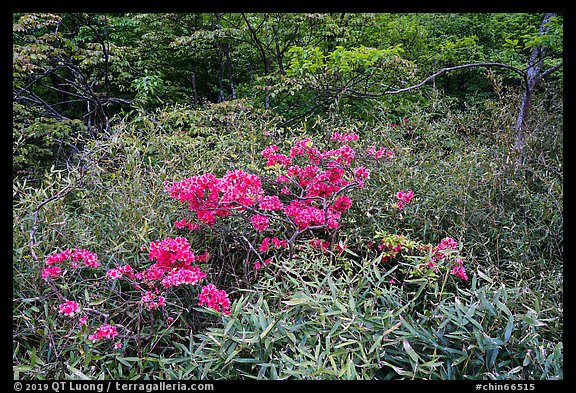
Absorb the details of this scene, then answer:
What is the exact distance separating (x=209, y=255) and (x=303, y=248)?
509 millimetres

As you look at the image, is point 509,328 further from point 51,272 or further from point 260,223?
point 51,272

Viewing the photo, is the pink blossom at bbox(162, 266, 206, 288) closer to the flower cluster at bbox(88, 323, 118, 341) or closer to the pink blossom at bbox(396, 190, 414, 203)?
the flower cluster at bbox(88, 323, 118, 341)

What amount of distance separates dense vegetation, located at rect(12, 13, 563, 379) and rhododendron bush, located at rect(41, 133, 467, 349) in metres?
0.01

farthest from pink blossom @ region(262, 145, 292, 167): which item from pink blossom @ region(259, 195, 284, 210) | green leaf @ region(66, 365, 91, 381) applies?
green leaf @ region(66, 365, 91, 381)

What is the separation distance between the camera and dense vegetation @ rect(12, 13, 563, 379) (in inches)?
55.9

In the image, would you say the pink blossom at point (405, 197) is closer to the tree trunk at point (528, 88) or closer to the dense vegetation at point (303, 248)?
the dense vegetation at point (303, 248)

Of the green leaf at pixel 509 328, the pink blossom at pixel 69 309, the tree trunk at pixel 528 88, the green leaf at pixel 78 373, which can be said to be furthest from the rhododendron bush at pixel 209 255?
the tree trunk at pixel 528 88

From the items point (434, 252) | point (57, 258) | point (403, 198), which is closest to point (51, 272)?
point (57, 258)

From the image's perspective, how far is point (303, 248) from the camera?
2.08 m

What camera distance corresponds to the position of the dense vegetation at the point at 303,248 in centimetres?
142

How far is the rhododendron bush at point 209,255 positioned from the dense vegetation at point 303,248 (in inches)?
0.5
